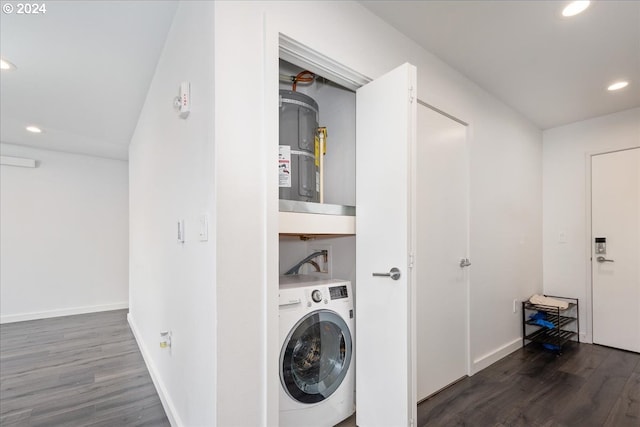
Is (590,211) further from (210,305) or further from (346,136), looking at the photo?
(210,305)

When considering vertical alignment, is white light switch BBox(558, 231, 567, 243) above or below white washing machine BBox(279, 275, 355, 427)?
above

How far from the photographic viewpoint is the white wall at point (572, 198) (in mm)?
3293

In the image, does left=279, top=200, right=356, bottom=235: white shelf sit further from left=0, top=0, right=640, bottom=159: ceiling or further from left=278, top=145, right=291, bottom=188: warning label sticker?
left=0, top=0, right=640, bottom=159: ceiling

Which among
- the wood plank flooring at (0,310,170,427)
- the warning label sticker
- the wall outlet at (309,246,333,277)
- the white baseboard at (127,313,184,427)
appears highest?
the warning label sticker

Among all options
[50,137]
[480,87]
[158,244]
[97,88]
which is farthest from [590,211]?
[50,137]

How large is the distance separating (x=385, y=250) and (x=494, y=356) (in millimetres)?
1998

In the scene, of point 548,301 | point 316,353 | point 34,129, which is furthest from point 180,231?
point 548,301

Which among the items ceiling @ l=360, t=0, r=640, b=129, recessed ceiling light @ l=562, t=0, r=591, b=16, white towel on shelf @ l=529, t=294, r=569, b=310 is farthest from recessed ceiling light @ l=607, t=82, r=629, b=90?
white towel on shelf @ l=529, t=294, r=569, b=310

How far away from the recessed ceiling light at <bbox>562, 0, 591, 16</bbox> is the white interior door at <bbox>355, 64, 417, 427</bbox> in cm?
102

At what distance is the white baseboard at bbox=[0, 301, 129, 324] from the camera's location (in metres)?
Result: 4.20

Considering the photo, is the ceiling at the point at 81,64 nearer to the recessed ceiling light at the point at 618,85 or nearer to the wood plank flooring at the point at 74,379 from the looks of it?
the wood plank flooring at the point at 74,379

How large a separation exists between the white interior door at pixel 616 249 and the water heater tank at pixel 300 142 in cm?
320

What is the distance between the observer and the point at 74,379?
2.49 m

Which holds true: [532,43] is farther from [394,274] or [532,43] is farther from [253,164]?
[253,164]
